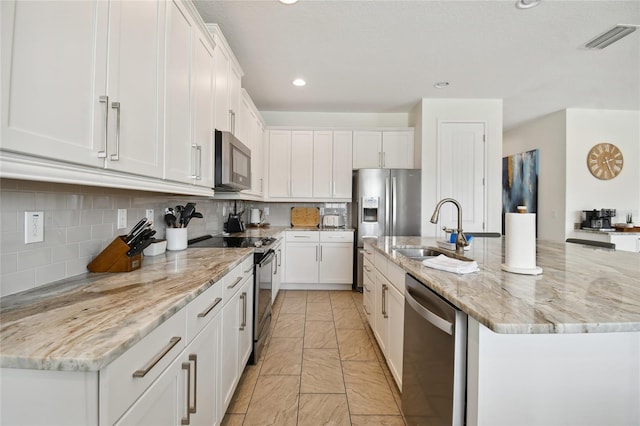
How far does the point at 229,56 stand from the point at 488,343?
2.64 metres

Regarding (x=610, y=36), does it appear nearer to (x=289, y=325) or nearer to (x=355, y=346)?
(x=355, y=346)

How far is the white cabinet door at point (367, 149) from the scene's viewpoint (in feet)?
14.3

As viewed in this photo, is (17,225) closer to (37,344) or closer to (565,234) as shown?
(37,344)

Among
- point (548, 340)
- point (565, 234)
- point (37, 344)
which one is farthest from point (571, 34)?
point (37, 344)

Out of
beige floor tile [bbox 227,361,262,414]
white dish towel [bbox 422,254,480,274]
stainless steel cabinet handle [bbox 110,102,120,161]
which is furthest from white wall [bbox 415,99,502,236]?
stainless steel cabinet handle [bbox 110,102,120,161]

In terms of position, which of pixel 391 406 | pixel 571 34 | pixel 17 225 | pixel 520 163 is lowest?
pixel 391 406

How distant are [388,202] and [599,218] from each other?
3.20 meters

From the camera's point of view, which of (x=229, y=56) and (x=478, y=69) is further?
(x=478, y=69)

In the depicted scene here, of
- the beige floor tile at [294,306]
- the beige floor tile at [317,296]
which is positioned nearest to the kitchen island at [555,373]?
the beige floor tile at [294,306]

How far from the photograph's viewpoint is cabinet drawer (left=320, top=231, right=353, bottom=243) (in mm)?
4117

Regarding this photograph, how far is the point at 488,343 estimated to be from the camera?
2.96 ft

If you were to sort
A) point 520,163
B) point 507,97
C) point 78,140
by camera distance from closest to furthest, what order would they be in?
point 78,140
point 507,97
point 520,163

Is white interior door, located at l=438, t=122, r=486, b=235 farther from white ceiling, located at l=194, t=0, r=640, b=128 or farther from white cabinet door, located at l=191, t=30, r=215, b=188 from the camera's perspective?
white cabinet door, located at l=191, t=30, r=215, b=188

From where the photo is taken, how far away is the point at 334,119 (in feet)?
15.2
